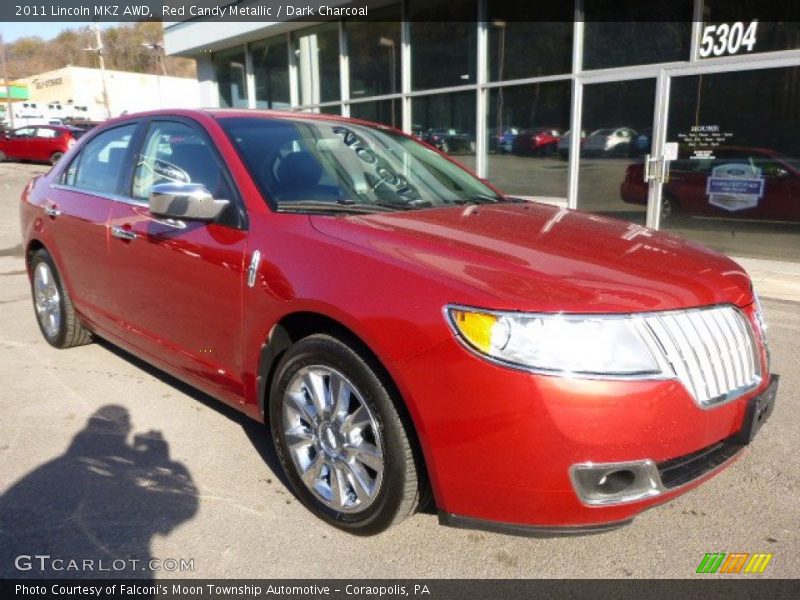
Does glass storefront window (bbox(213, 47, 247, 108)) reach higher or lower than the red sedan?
higher

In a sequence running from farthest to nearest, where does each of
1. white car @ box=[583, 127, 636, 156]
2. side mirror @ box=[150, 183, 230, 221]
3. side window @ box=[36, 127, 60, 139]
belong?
side window @ box=[36, 127, 60, 139] → white car @ box=[583, 127, 636, 156] → side mirror @ box=[150, 183, 230, 221]

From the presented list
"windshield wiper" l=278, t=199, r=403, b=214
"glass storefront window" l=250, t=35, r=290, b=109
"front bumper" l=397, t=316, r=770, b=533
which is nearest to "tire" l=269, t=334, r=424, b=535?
"front bumper" l=397, t=316, r=770, b=533

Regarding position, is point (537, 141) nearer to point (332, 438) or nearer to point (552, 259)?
point (552, 259)

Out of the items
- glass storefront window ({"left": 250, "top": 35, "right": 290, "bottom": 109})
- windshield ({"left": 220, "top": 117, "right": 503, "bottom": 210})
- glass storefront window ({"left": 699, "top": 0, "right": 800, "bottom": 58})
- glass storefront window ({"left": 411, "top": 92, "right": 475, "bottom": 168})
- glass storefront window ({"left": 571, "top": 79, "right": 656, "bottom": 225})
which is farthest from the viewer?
glass storefront window ({"left": 250, "top": 35, "right": 290, "bottom": 109})

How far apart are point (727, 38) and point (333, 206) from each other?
6.68 metres

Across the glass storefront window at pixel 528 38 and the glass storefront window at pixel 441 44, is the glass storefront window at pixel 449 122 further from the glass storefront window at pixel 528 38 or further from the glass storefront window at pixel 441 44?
the glass storefront window at pixel 528 38

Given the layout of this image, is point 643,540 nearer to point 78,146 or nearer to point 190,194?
point 190,194

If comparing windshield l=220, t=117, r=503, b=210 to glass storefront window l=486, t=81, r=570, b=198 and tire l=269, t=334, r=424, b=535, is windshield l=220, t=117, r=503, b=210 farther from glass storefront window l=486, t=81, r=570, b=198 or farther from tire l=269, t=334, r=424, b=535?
glass storefront window l=486, t=81, r=570, b=198

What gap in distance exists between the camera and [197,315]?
3033 millimetres

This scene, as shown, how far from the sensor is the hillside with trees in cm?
7864

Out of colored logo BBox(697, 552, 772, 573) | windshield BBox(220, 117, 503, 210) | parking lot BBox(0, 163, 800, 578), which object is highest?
windshield BBox(220, 117, 503, 210)

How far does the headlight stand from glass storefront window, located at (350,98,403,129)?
10.0 m

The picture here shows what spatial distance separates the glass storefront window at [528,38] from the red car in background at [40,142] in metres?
17.4

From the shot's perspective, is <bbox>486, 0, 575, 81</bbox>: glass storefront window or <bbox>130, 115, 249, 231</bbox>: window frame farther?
<bbox>486, 0, 575, 81</bbox>: glass storefront window
